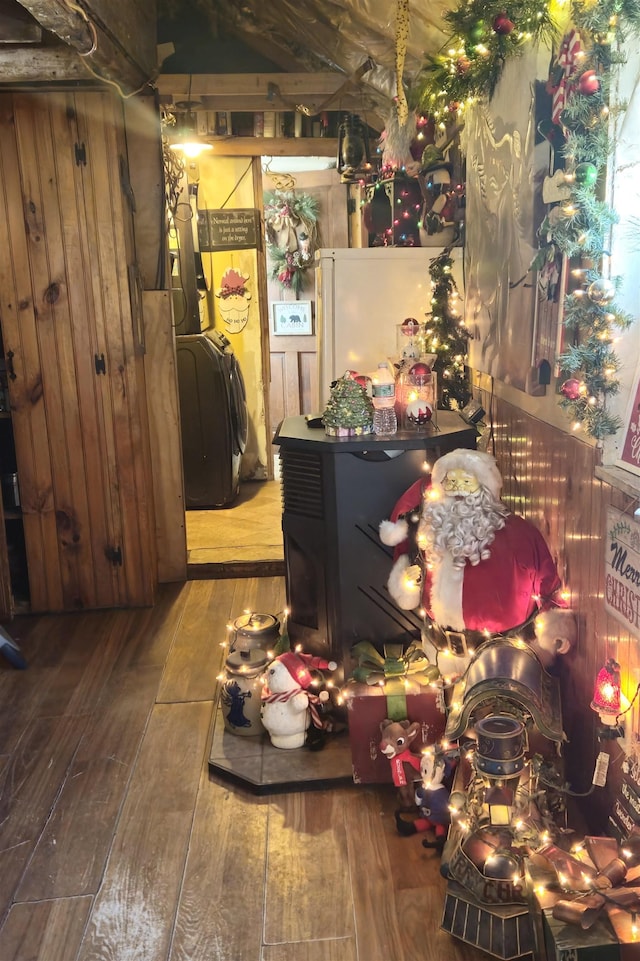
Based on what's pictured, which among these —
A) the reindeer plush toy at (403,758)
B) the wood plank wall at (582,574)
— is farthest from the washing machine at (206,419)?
the reindeer plush toy at (403,758)

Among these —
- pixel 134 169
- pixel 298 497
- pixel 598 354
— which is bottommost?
pixel 298 497

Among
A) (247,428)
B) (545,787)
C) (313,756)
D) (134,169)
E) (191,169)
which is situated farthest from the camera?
(247,428)

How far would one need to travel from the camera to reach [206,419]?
5.14 metres

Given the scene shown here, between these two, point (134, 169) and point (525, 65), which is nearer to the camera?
point (525, 65)

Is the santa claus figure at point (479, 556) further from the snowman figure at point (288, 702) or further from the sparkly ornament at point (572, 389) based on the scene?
the snowman figure at point (288, 702)

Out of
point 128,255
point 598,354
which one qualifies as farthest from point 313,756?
point 128,255

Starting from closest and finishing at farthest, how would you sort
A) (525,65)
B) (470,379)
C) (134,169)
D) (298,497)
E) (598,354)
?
(598,354) < (525,65) < (298,497) < (470,379) < (134,169)

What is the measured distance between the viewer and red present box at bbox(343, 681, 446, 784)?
2.31 metres

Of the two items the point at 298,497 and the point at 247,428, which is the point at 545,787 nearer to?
the point at 298,497

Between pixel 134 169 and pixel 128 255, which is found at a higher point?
pixel 134 169

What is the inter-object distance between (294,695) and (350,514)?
57 centimetres

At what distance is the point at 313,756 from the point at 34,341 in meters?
2.16

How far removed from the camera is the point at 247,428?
586 cm

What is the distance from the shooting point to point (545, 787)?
6.42ft
